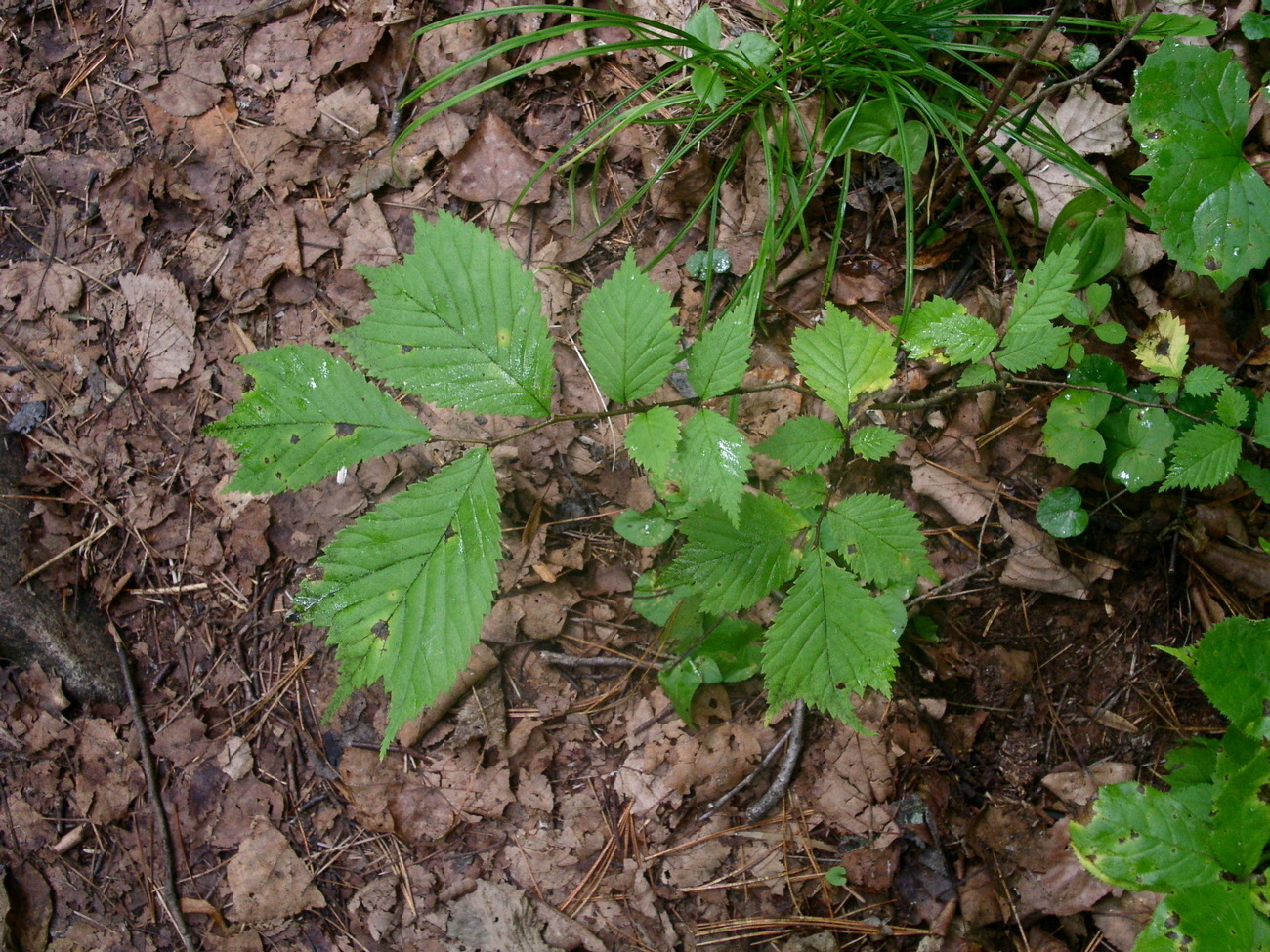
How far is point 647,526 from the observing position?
190cm

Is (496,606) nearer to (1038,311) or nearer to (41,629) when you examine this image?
(41,629)

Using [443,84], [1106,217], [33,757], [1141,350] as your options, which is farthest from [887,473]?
[33,757]

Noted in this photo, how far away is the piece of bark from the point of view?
2074 mm

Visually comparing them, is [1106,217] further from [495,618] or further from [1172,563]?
[495,618]

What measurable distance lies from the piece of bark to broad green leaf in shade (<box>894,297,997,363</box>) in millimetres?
2392

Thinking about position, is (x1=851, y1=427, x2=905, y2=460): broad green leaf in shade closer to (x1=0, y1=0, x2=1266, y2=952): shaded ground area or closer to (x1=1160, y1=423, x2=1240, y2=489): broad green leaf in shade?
(x1=0, y1=0, x2=1266, y2=952): shaded ground area

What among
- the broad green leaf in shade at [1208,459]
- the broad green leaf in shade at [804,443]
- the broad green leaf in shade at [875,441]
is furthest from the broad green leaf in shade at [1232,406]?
the broad green leaf in shade at [804,443]

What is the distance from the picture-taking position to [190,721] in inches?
83.0

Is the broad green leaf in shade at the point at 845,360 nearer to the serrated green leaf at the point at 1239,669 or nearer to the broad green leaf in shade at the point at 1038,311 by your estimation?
the broad green leaf in shade at the point at 1038,311

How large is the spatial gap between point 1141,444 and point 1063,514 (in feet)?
0.80

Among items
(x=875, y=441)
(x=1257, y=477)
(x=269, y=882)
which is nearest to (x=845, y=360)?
(x=875, y=441)

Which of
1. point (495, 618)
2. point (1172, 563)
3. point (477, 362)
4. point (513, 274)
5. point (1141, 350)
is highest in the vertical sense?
point (513, 274)

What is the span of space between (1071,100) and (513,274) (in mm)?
1714

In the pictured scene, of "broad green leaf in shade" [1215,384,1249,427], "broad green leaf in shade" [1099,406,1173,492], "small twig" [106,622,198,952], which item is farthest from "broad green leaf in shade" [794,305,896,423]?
"small twig" [106,622,198,952]
